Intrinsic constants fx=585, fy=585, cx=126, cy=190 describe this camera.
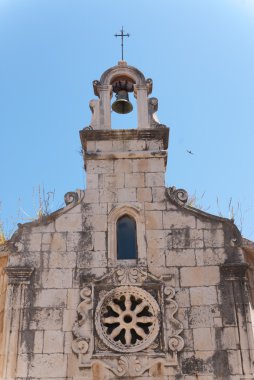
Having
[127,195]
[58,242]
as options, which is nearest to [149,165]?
[127,195]

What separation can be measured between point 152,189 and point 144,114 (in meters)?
1.80

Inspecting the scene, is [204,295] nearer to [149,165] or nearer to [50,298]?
[50,298]

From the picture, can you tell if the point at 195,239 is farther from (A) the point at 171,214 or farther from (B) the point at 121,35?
(B) the point at 121,35

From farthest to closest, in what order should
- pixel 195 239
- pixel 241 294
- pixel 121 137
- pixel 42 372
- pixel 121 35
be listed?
pixel 121 35, pixel 121 137, pixel 195 239, pixel 241 294, pixel 42 372

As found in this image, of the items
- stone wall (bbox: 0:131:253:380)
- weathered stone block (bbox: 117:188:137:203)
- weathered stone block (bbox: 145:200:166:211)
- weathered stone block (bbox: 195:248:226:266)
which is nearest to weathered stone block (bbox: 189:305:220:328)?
stone wall (bbox: 0:131:253:380)

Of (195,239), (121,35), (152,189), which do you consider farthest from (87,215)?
(121,35)

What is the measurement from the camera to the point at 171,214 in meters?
10.7

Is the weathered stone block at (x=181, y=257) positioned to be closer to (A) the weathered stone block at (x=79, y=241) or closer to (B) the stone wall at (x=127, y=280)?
(B) the stone wall at (x=127, y=280)

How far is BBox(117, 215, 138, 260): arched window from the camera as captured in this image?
34.0 feet

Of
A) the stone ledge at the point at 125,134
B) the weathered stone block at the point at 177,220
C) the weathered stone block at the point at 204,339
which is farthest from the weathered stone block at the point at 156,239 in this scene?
the stone ledge at the point at 125,134

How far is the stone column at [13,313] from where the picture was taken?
30.1ft

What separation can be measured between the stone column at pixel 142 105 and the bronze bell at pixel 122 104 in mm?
413

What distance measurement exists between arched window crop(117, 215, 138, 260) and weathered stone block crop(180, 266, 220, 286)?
0.96 m

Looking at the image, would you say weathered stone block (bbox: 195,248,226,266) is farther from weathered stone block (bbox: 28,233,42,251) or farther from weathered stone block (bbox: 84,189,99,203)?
weathered stone block (bbox: 28,233,42,251)
